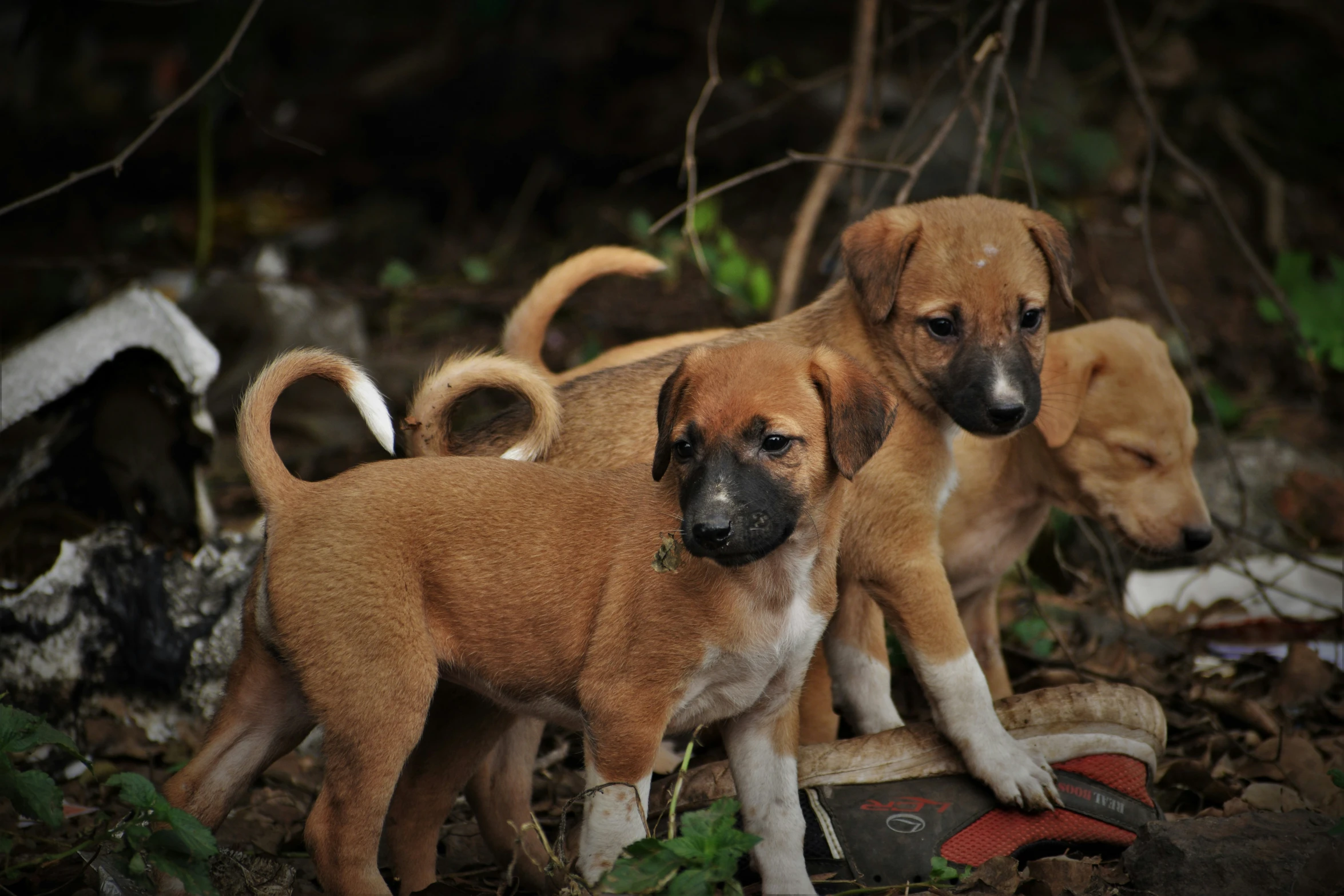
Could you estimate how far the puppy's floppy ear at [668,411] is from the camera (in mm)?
3570

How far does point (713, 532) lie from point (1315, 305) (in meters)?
6.19

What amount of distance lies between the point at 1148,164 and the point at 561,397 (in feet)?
10.5

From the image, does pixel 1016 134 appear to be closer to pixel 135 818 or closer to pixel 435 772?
pixel 435 772

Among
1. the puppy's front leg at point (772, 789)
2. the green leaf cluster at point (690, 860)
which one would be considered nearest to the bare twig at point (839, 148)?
the puppy's front leg at point (772, 789)

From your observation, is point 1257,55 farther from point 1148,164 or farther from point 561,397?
point 561,397

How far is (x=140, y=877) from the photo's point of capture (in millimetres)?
3732

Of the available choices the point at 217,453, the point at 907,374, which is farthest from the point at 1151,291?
the point at 217,453

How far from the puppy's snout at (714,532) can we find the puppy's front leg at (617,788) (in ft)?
1.99

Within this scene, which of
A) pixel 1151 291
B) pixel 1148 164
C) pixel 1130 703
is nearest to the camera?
pixel 1130 703

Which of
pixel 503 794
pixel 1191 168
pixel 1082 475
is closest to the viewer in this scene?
pixel 503 794

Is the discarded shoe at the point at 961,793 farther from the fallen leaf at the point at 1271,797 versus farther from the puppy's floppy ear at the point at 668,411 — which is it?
the puppy's floppy ear at the point at 668,411

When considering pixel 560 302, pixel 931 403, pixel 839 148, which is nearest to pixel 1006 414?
pixel 931 403

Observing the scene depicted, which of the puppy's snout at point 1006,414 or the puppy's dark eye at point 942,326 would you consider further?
the puppy's dark eye at point 942,326

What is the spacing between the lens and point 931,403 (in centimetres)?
427
